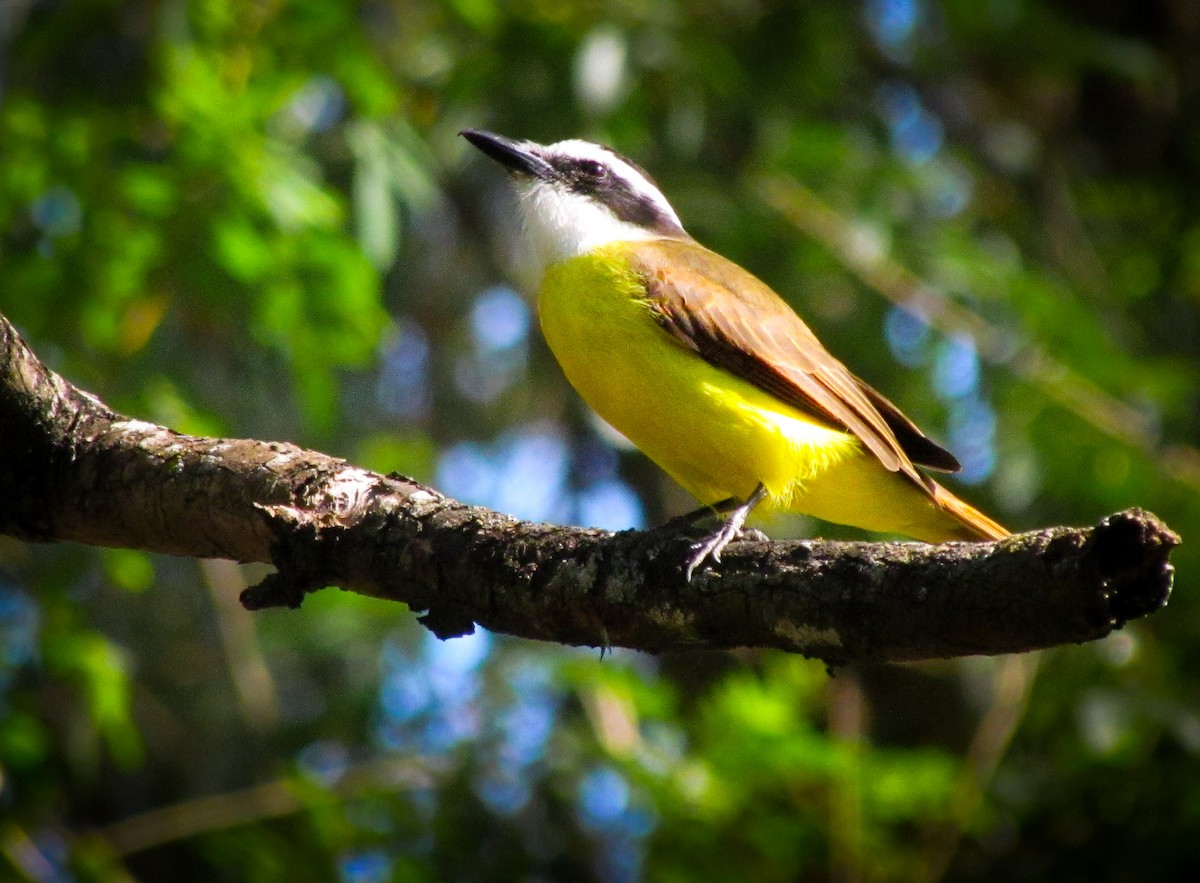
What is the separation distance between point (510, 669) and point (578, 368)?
222 centimetres

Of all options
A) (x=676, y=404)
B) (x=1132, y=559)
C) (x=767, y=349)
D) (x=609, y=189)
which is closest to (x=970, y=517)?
(x=767, y=349)

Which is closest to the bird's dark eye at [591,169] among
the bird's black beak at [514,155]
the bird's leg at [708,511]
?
the bird's black beak at [514,155]

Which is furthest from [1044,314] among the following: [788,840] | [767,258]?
[788,840]

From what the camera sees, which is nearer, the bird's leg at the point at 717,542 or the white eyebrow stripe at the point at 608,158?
the bird's leg at the point at 717,542

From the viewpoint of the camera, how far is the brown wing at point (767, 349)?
4.42 meters

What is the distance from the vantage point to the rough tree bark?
2.46 meters

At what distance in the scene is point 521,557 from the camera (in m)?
3.10

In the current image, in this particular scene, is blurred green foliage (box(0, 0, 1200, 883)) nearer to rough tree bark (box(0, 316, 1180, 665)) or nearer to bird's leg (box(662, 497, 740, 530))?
bird's leg (box(662, 497, 740, 530))

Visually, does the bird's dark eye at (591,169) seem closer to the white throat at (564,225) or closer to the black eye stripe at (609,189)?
the black eye stripe at (609,189)

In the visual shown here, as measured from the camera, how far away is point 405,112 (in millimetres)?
6781

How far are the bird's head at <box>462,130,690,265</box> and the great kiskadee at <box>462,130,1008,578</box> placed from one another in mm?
226

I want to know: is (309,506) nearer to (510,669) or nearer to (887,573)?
(887,573)

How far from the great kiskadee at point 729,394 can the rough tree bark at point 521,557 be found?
773 mm

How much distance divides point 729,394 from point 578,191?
1501 millimetres
